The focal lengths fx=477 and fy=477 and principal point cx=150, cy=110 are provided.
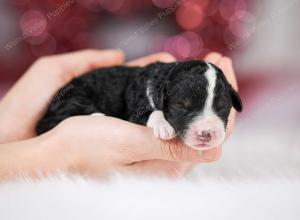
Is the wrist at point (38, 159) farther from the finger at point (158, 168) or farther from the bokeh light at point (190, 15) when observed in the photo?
the bokeh light at point (190, 15)

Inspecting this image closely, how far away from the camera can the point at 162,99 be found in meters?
2.50

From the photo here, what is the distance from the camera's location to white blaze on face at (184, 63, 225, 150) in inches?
87.0

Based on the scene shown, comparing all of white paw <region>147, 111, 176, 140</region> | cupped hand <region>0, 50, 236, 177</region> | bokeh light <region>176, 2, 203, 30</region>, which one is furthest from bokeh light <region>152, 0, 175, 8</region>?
white paw <region>147, 111, 176, 140</region>

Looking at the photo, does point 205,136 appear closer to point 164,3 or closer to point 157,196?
point 157,196

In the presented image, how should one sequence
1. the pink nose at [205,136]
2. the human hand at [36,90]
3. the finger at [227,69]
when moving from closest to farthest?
1. the pink nose at [205,136]
2. the finger at [227,69]
3. the human hand at [36,90]

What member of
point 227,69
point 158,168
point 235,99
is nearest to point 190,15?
point 227,69

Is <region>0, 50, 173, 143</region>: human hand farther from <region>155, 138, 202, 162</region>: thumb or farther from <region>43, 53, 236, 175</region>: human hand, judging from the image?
<region>155, 138, 202, 162</region>: thumb

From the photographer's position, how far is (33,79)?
3414 millimetres

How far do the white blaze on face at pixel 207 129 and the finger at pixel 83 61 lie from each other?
1.51 meters

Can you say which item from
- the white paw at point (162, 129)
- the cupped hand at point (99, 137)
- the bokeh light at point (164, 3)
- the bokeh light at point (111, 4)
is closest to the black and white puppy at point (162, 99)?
the white paw at point (162, 129)

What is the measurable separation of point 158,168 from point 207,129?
556 millimetres

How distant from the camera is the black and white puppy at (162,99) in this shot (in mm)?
2293

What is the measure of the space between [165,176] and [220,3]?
2352 millimetres

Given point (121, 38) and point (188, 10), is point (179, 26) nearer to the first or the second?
point (188, 10)
